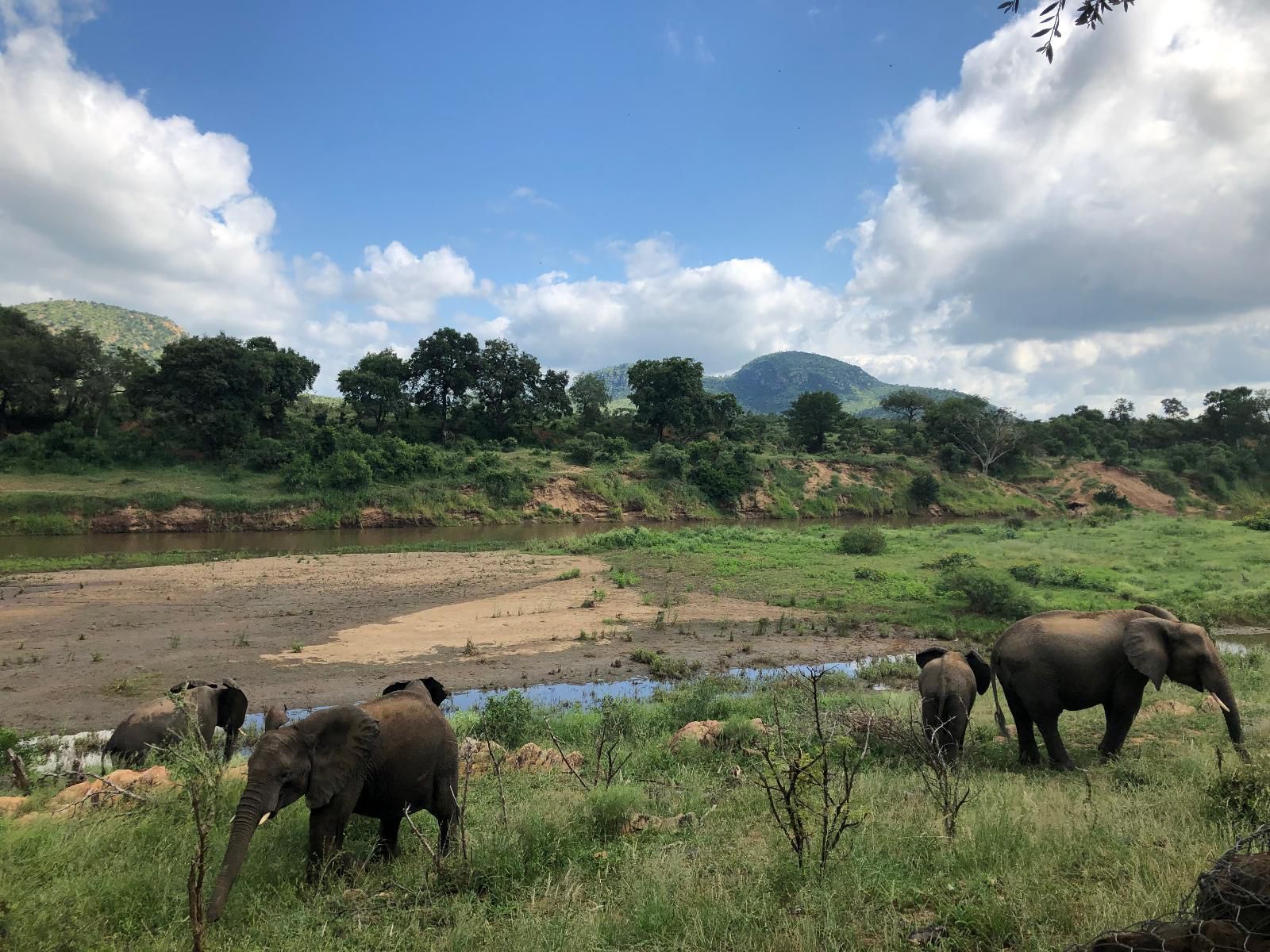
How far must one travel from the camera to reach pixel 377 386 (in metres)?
61.7

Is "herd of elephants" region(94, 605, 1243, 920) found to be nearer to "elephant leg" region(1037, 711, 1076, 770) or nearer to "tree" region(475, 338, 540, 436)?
"elephant leg" region(1037, 711, 1076, 770)

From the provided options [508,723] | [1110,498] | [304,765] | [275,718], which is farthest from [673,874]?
[1110,498]

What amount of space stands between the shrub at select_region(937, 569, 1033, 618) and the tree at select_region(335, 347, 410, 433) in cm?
5315

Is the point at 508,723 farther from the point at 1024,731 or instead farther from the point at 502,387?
the point at 502,387

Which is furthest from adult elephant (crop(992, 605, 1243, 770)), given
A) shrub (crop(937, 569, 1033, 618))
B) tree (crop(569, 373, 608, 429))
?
tree (crop(569, 373, 608, 429))

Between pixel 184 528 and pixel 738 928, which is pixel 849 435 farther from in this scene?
pixel 738 928

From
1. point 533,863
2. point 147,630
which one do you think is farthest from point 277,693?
point 533,863

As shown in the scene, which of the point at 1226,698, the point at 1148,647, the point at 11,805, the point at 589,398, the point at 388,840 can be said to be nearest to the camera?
the point at 388,840

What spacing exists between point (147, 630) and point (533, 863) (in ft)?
55.6

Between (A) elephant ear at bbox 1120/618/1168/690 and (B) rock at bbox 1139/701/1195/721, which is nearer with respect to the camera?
(A) elephant ear at bbox 1120/618/1168/690

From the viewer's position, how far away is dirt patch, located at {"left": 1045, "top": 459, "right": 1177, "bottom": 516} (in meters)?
68.2

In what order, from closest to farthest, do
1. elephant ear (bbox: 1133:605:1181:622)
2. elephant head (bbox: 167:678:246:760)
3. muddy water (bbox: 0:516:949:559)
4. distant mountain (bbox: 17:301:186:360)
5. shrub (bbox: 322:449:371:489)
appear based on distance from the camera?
→ elephant ear (bbox: 1133:605:1181:622), elephant head (bbox: 167:678:246:760), muddy water (bbox: 0:516:949:559), shrub (bbox: 322:449:371:489), distant mountain (bbox: 17:301:186:360)

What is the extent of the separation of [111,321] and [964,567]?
191 metres

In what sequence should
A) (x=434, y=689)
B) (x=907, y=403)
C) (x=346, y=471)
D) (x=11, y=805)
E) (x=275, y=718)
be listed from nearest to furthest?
1. (x=275, y=718)
2. (x=11, y=805)
3. (x=434, y=689)
4. (x=346, y=471)
5. (x=907, y=403)
